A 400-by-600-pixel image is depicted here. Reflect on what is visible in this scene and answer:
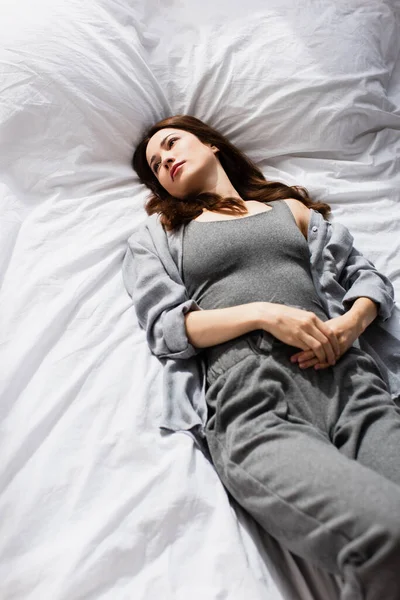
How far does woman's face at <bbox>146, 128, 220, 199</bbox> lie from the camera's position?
1.34m

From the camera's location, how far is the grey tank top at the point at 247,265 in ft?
3.77

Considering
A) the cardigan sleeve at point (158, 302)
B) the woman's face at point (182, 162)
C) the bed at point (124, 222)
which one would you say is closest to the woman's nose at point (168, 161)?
the woman's face at point (182, 162)

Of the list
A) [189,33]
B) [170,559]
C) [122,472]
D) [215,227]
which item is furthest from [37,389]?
[189,33]

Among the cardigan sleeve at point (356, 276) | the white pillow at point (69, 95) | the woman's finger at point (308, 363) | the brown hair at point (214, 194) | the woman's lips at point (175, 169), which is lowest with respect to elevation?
the woman's finger at point (308, 363)

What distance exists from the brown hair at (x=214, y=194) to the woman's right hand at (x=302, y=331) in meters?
0.34

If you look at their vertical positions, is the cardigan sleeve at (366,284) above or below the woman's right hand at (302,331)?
below

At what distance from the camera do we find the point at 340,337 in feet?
3.52

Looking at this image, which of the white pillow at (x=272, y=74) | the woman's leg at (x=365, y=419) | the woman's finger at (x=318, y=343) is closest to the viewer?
the woman's leg at (x=365, y=419)

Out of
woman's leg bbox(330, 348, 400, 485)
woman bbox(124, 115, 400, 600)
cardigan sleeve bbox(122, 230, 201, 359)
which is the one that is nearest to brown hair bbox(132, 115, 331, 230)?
woman bbox(124, 115, 400, 600)

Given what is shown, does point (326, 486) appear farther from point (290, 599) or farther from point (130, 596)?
point (130, 596)

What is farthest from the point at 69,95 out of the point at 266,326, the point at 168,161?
the point at 266,326

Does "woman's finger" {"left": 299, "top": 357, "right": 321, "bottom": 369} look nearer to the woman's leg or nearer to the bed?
the woman's leg

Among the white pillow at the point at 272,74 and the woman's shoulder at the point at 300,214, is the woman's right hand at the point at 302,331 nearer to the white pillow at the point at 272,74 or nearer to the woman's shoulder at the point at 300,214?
the woman's shoulder at the point at 300,214

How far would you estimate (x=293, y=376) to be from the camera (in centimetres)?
103
